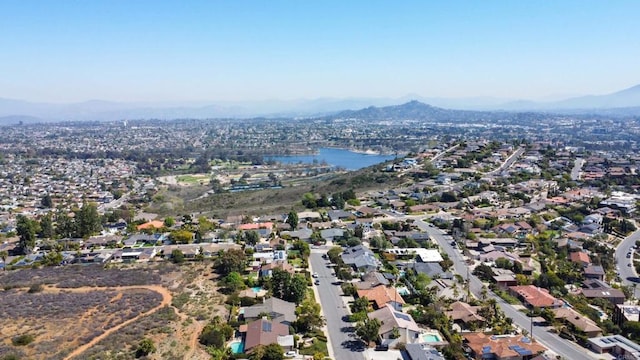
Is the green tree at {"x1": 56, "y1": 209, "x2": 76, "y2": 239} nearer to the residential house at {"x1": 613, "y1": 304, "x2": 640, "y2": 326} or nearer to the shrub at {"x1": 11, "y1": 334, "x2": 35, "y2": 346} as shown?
the shrub at {"x1": 11, "y1": 334, "x2": 35, "y2": 346}

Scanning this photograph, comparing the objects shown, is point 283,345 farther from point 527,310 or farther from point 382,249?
point 382,249

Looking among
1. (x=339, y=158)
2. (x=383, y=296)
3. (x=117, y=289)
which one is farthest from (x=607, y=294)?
(x=339, y=158)

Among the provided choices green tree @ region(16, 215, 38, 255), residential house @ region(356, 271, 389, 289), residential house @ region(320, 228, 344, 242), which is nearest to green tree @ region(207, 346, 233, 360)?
residential house @ region(356, 271, 389, 289)

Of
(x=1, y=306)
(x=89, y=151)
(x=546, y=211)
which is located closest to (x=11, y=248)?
(x=1, y=306)

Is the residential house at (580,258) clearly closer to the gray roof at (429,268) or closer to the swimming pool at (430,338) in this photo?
the gray roof at (429,268)

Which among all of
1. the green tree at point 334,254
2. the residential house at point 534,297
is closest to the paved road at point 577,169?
the residential house at point 534,297

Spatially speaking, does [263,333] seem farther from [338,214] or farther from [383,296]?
[338,214]
